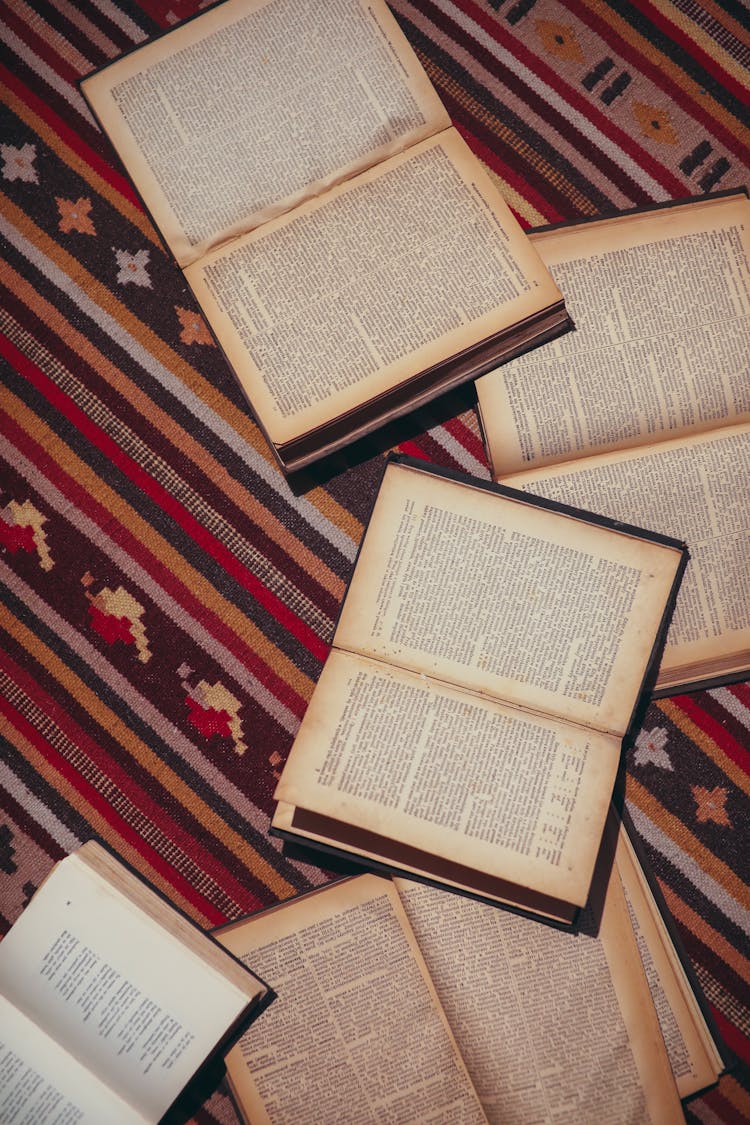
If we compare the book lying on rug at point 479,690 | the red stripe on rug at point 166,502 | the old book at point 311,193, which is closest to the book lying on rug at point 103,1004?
the book lying on rug at point 479,690

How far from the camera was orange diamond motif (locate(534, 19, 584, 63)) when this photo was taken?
99cm

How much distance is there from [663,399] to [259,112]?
1.86 ft

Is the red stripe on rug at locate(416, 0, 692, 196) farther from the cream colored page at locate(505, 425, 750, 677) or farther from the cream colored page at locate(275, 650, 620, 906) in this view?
the cream colored page at locate(275, 650, 620, 906)

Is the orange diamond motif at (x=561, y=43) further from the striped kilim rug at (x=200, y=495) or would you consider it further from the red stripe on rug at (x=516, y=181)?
the red stripe on rug at (x=516, y=181)

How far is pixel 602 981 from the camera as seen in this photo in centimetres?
89

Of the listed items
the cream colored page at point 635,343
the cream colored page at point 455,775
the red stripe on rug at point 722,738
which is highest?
the cream colored page at point 635,343

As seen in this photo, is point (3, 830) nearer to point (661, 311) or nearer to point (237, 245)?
point (237, 245)

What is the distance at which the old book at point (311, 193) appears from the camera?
2.87 ft

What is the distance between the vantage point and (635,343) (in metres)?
0.92

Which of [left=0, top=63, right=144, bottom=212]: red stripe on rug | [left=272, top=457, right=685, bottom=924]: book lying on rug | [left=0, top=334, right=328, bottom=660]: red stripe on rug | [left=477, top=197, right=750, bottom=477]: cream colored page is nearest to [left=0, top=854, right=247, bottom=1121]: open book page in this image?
[left=272, top=457, right=685, bottom=924]: book lying on rug

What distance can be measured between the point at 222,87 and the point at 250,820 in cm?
85

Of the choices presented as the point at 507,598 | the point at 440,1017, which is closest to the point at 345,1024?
the point at 440,1017

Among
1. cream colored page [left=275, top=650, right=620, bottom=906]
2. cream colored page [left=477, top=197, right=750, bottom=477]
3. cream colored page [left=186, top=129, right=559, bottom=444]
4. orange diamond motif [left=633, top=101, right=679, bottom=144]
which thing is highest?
cream colored page [left=186, top=129, right=559, bottom=444]

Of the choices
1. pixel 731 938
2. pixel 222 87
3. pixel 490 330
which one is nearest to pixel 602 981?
pixel 731 938
